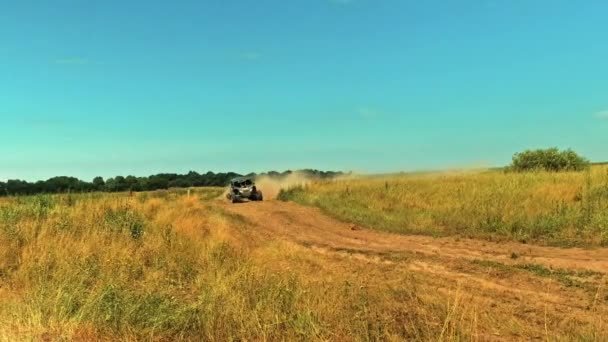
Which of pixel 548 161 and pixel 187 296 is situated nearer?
pixel 187 296

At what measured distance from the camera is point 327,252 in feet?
46.8

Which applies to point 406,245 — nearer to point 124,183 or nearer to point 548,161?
point 124,183

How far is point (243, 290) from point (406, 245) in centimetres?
844

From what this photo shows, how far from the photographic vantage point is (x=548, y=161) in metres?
43.8

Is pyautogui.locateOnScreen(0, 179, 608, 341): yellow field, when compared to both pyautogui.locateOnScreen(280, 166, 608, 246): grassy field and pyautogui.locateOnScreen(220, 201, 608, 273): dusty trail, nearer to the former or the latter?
pyautogui.locateOnScreen(220, 201, 608, 273): dusty trail

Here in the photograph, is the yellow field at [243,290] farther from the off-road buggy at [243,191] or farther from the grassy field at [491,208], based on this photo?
the off-road buggy at [243,191]

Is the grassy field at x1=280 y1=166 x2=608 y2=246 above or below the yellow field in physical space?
above

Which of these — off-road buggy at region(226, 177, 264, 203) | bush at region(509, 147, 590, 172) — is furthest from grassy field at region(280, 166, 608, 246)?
bush at region(509, 147, 590, 172)

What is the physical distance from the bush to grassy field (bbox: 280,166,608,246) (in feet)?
55.4

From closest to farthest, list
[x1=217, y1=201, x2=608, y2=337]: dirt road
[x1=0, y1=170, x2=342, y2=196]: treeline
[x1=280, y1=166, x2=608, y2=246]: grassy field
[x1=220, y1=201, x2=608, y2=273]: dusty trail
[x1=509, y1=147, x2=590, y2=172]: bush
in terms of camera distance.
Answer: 1. [x1=217, y1=201, x2=608, y2=337]: dirt road
2. [x1=220, y1=201, x2=608, y2=273]: dusty trail
3. [x1=280, y1=166, x2=608, y2=246]: grassy field
4. [x1=0, y1=170, x2=342, y2=196]: treeline
5. [x1=509, y1=147, x2=590, y2=172]: bush

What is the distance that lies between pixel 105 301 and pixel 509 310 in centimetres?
531

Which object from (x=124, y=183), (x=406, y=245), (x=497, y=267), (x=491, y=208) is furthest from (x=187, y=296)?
(x=124, y=183)

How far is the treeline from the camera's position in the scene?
971 inches

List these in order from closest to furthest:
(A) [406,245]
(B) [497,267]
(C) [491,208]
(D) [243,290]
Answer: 1. (D) [243,290]
2. (B) [497,267]
3. (A) [406,245]
4. (C) [491,208]
